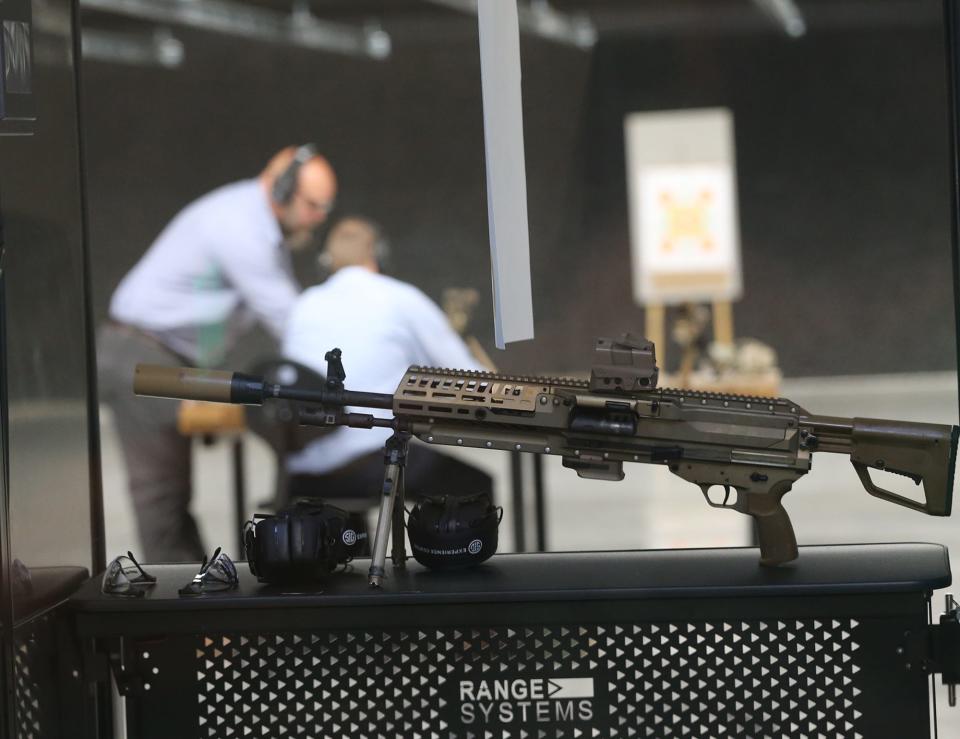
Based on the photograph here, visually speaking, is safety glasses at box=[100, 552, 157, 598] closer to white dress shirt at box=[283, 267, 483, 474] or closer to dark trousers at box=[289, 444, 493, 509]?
white dress shirt at box=[283, 267, 483, 474]

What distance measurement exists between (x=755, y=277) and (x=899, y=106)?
5.56ft

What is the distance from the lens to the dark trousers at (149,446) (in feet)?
11.1

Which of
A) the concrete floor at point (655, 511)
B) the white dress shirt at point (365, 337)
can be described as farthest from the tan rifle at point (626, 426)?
the concrete floor at point (655, 511)

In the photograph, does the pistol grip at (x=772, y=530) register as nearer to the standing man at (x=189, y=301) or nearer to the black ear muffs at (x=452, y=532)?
the black ear muffs at (x=452, y=532)

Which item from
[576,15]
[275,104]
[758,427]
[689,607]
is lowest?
[689,607]

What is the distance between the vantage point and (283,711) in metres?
1.76

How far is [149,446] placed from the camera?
3439mm

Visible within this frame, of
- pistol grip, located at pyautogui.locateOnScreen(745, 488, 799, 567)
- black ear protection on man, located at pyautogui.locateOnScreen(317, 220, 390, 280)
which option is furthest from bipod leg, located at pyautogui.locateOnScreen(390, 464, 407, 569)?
black ear protection on man, located at pyautogui.locateOnScreen(317, 220, 390, 280)

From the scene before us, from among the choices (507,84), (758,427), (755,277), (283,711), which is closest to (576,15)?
(507,84)

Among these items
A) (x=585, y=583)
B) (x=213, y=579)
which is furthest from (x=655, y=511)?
(x=213, y=579)

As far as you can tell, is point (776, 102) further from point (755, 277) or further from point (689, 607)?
point (689, 607)

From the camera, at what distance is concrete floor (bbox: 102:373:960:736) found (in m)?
4.87

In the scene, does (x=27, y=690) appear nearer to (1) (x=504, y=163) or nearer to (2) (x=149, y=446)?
(1) (x=504, y=163)

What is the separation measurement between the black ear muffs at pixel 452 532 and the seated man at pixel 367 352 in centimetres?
113
